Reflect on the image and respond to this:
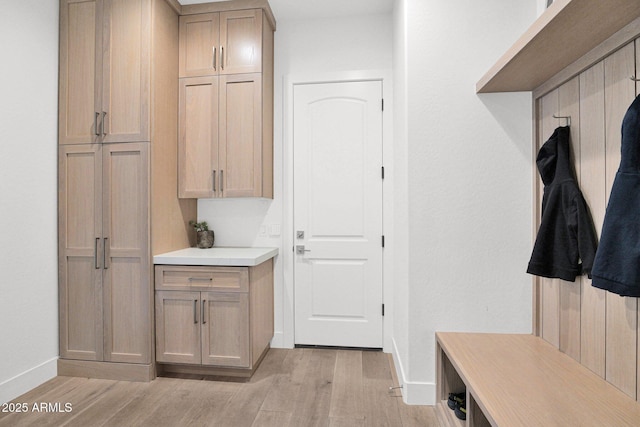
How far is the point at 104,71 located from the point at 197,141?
2.54 ft

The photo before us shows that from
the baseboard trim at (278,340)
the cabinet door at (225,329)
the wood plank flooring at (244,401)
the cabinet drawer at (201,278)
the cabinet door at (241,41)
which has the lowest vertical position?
the wood plank flooring at (244,401)

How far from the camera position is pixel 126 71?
92.2 inches

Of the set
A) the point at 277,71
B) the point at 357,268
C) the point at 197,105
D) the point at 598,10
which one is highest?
the point at 277,71

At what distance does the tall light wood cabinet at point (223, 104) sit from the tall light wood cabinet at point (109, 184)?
27 centimetres

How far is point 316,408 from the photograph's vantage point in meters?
1.96

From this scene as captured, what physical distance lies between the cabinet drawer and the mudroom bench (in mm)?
1325

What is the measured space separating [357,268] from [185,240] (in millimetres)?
1491

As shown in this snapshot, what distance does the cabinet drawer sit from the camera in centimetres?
227

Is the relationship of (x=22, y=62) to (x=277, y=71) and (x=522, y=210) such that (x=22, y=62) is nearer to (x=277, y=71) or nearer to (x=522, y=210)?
(x=277, y=71)

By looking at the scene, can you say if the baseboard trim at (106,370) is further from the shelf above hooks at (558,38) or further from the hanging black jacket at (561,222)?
the shelf above hooks at (558,38)

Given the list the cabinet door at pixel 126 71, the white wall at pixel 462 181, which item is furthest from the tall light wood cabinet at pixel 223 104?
the white wall at pixel 462 181

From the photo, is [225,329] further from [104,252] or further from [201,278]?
[104,252]

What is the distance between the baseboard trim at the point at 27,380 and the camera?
203 cm

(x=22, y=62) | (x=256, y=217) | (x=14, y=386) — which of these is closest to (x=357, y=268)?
(x=256, y=217)
